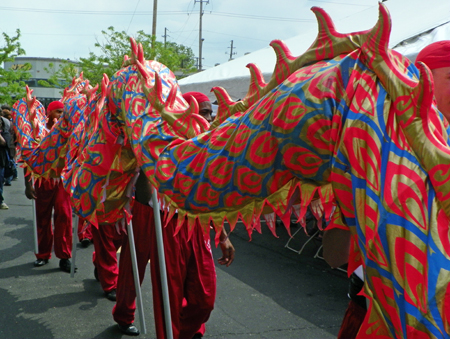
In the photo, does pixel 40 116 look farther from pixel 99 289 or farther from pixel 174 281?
pixel 174 281

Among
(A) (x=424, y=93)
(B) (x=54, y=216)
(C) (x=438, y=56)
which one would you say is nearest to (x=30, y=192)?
(B) (x=54, y=216)

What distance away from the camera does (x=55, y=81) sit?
2364cm

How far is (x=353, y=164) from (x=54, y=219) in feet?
17.6

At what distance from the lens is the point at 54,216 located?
5742mm

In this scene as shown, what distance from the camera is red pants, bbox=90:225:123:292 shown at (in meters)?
4.45

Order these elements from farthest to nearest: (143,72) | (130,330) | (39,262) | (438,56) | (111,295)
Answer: (39,262)
(111,295)
(130,330)
(143,72)
(438,56)

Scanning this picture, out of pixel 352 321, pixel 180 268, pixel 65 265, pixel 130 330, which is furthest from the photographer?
pixel 65 265

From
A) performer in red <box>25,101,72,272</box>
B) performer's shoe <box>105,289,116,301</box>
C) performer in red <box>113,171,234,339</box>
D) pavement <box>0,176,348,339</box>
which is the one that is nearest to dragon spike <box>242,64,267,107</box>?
performer in red <box>113,171,234,339</box>

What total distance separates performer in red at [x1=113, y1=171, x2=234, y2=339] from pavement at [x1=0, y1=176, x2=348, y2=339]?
0.67 meters

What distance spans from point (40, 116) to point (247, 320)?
3.51 metres

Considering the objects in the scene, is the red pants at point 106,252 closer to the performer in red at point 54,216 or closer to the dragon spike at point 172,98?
the performer in red at point 54,216

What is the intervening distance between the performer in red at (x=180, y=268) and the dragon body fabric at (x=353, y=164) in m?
1.49

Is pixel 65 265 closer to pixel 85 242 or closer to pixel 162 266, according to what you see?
pixel 85 242

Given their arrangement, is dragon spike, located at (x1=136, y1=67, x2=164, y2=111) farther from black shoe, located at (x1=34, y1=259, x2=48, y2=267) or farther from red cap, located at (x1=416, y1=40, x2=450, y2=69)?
black shoe, located at (x1=34, y1=259, x2=48, y2=267)
